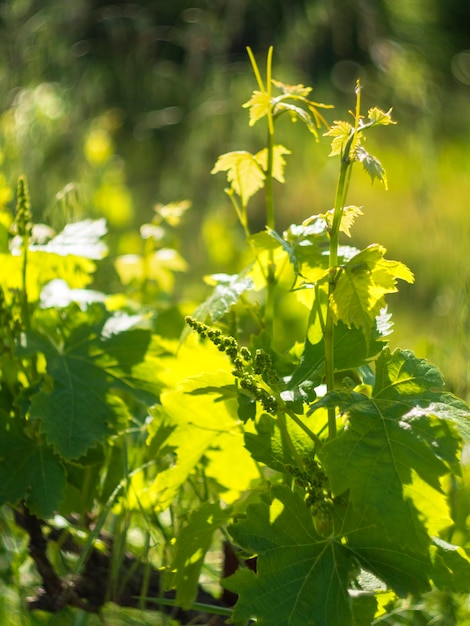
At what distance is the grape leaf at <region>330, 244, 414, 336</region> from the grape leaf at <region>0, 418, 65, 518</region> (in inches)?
8.4

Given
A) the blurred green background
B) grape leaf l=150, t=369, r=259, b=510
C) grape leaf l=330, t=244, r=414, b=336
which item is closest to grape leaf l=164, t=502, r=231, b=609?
grape leaf l=150, t=369, r=259, b=510

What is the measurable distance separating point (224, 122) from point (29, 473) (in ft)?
4.63

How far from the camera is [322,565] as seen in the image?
0.42m

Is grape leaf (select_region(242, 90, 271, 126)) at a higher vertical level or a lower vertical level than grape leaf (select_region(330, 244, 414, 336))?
higher

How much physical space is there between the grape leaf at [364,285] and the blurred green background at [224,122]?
0.98 feet

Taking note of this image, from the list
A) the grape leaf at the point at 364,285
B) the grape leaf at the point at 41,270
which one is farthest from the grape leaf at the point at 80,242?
the grape leaf at the point at 364,285

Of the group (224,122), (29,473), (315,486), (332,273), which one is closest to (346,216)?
(332,273)

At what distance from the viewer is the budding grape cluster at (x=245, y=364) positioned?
40 cm

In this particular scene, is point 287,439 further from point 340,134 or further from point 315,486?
point 340,134

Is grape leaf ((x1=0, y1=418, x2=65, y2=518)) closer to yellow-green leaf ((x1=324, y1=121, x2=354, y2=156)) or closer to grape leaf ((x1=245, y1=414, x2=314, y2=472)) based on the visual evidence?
grape leaf ((x1=245, y1=414, x2=314, y2=472))

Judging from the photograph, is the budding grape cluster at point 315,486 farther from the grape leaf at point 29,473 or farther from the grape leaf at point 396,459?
the grape leaf at point 29,473

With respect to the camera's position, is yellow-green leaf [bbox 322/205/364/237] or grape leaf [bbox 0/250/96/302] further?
grape leaf [bbox 0/250/96/302]

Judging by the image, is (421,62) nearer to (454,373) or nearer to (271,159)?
(454,373)

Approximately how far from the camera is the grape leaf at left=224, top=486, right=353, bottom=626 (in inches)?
15.9
